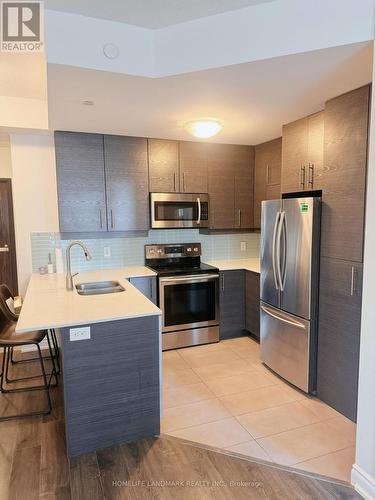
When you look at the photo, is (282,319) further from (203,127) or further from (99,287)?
(203,127)

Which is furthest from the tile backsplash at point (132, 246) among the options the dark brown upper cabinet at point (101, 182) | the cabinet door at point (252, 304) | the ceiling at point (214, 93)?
the ceiling at point (214, 93)

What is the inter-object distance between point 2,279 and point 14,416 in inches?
125

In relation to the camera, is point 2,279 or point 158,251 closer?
point 158,251

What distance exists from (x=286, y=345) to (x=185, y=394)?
3.21 ft

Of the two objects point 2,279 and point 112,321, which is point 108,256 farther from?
point 2,279

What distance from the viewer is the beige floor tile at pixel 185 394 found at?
265 centimetres

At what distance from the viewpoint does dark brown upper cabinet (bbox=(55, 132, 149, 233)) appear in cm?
337

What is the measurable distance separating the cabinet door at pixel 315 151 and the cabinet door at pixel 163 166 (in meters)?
1.52

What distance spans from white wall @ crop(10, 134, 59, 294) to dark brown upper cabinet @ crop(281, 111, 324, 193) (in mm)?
2452

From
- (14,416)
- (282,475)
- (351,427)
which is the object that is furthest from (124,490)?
(351,427)

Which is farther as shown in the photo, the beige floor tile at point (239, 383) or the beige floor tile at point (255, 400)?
the beige floor tile at point (239, 383)

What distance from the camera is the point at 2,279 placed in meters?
5.09

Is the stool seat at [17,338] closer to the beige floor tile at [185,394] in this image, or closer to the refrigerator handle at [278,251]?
the beige floor tile at [185,394]

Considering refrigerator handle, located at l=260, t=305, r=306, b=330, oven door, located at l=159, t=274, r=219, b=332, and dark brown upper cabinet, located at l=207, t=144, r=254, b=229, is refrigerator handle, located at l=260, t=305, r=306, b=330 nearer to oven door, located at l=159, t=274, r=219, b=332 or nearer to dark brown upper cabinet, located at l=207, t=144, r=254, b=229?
oven door, located at l=159, t=274, r=219, b=332
